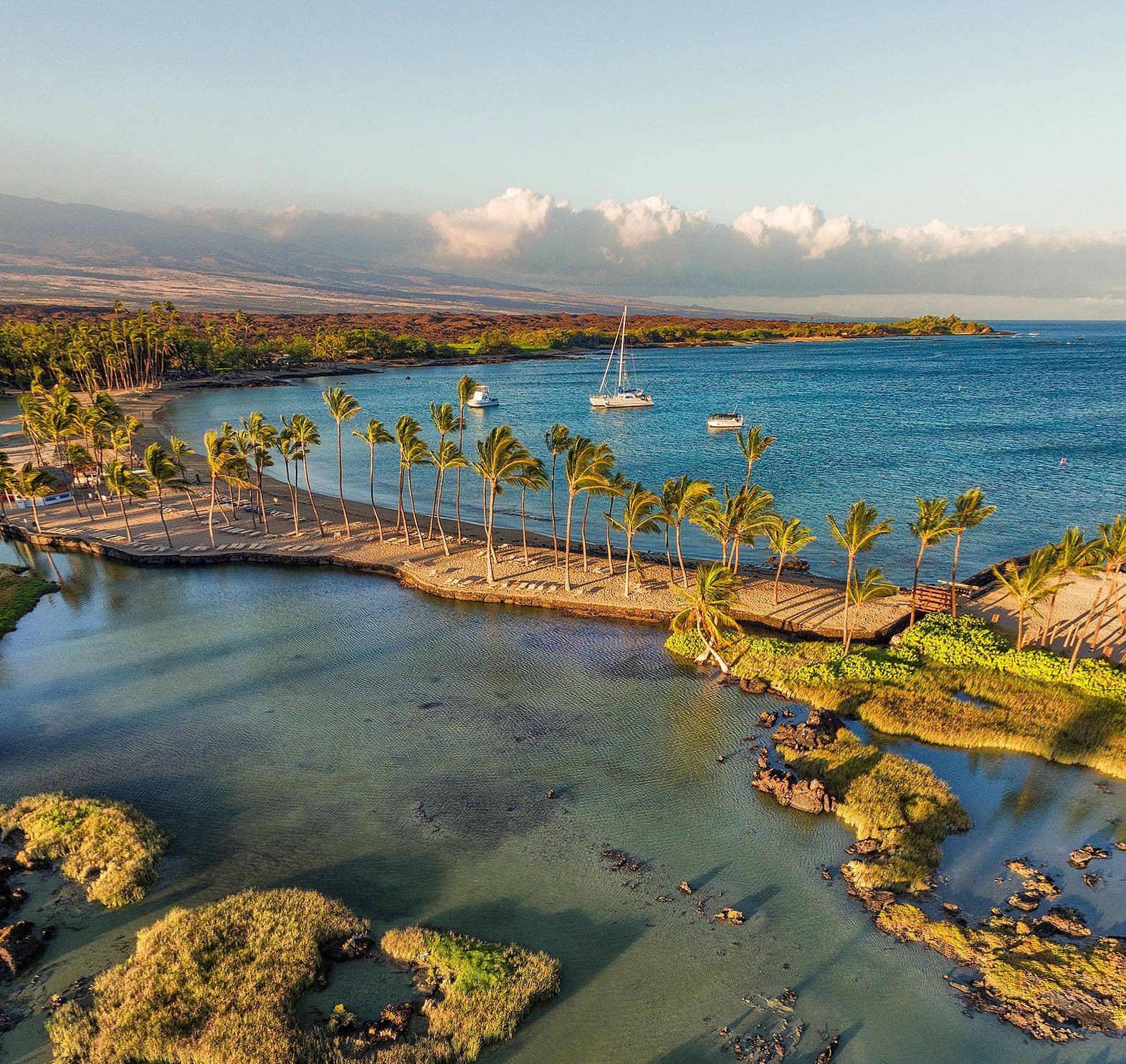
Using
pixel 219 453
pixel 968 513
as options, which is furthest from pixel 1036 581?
pixel 219 453

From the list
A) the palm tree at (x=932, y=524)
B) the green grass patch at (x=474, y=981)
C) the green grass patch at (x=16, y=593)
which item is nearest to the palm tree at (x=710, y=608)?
the palm tree at (x=932, y=524)

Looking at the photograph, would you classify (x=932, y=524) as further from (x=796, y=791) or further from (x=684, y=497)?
(x=796, y=791)

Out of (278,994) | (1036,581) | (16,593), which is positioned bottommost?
(16,593)

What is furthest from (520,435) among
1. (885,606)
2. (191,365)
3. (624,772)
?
(191,365)

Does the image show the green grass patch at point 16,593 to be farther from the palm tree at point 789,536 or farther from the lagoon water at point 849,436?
the palm tree at point 789,536

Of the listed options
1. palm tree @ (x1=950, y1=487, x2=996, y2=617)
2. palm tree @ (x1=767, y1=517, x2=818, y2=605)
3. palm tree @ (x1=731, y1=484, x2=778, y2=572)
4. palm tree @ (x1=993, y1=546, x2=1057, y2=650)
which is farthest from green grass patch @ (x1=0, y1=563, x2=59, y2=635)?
palm tree @ (x1=993, y1=546, x2=1057, y2=650)

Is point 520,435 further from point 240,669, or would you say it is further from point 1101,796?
point 1101,796

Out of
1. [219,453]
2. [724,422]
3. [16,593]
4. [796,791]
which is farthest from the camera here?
[724,422]

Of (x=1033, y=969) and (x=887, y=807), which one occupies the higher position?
(x=887, y=807)
